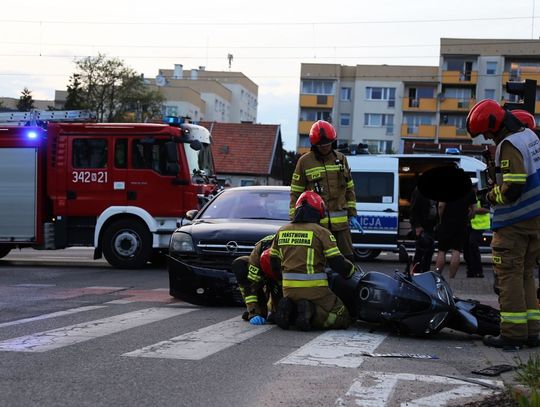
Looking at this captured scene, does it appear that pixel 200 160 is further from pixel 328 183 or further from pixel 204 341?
pixel 204 341

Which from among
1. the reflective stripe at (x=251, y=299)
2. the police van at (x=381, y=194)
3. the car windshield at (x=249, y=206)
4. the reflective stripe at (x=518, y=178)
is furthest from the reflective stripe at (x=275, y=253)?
the police van at (x=381, y=194)

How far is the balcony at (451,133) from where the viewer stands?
65.9 metres

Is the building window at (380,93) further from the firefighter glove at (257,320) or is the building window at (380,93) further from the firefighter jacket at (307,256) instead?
the firefighter jacket at (307,256)

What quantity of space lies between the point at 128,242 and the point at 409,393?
9908 millimetres

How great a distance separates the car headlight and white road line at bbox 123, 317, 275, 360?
1.40 m

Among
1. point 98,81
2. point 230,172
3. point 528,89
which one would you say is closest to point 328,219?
point 528,89

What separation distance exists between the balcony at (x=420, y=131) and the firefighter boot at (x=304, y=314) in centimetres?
6290

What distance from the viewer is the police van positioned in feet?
55.7

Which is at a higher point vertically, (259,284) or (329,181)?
(329,181)

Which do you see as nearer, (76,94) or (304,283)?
(304,283)

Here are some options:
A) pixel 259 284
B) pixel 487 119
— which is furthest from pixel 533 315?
pixel 259 284

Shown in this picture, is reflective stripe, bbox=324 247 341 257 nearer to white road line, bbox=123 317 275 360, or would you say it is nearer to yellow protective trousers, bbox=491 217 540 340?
→ white road line, bbox=123 317 275 360

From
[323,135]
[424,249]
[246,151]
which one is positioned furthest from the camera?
[246,151]

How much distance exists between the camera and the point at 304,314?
21.2ft
